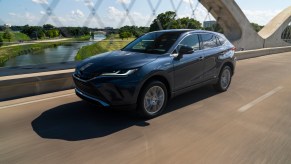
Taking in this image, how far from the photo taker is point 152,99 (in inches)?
193

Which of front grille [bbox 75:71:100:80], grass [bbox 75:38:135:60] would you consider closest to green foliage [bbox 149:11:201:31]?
grass [bbox 75:38:135:60]

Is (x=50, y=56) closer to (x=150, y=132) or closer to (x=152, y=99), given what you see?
(x=152, y=99)

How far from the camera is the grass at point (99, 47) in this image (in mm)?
9266

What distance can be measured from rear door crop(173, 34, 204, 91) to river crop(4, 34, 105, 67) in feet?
14.7

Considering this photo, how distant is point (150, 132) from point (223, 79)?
3696 millimetres

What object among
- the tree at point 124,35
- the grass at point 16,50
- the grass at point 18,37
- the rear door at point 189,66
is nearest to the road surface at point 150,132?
the rear door at point 189,66

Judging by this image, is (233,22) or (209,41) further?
(233,22)

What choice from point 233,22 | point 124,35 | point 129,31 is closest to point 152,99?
point 124,35

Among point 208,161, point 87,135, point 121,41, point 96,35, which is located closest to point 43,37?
point 96,35

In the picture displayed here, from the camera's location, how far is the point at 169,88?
17.0 ft

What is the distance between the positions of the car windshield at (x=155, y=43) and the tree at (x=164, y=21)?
867cm

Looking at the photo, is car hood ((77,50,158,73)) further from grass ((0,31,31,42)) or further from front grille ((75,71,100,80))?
grass ((0,31,31,42))

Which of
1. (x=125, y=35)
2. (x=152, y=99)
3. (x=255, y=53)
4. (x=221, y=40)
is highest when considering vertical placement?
(x=125, y=35)

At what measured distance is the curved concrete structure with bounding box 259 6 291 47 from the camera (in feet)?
96.2
